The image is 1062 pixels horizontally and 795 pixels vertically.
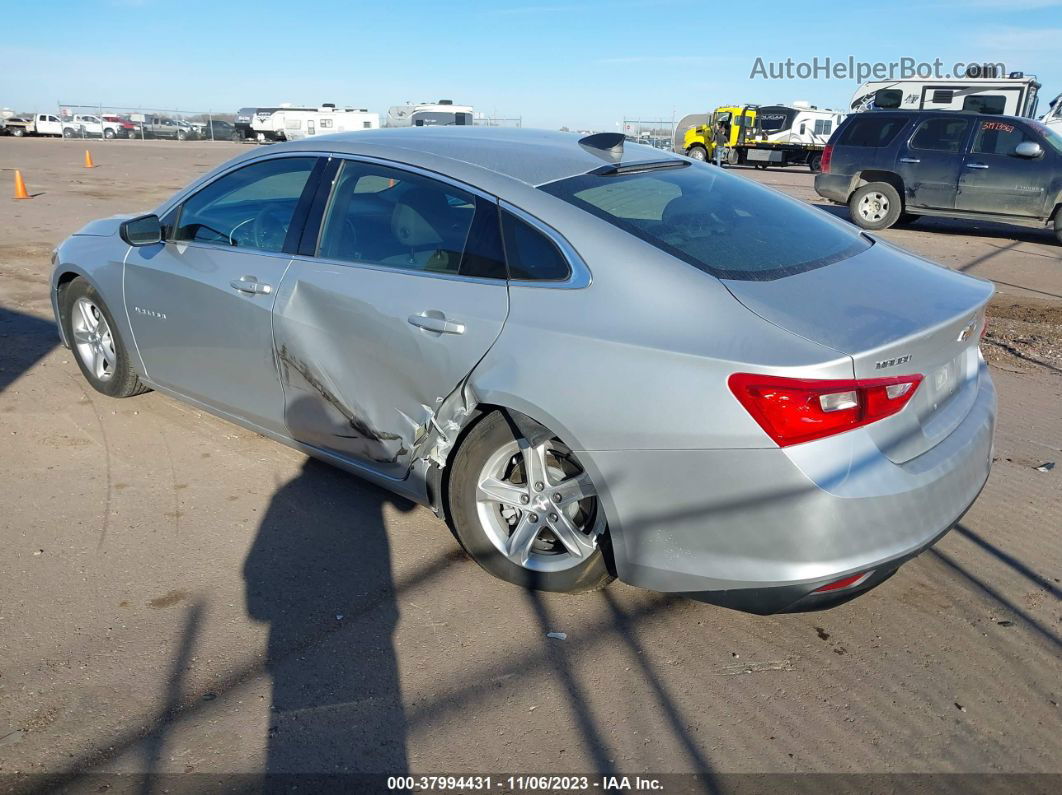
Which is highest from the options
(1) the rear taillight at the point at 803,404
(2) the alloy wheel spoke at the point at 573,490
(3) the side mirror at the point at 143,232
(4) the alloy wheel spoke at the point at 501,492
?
(3) the side mirror at the point at 143,232

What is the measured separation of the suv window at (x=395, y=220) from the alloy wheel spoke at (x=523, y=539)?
0.99 metres

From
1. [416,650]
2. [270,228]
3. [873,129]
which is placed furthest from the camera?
[873,129]

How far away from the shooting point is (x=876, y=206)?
14.4 meters

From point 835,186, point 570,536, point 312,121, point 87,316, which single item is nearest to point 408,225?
point 570,536

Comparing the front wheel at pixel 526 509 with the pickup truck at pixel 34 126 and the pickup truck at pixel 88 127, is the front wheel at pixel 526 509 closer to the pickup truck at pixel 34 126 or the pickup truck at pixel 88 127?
the pickup truck at pixel 88 127

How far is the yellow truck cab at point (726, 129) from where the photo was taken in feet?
115

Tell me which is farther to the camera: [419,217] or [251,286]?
[251,286]

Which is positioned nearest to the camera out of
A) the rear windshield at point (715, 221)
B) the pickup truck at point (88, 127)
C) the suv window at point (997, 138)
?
the rear windshield at point (715, 221)

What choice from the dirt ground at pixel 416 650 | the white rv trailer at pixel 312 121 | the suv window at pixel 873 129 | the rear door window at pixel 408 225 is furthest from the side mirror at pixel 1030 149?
the white rv trailer at pixel 312 121

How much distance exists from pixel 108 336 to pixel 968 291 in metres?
4.49

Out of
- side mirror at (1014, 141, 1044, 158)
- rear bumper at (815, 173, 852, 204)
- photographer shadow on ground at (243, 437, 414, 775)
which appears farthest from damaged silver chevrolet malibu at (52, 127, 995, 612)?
rear bumper at (815, 173, 852, 204)

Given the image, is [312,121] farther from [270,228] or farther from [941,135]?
[270,228]

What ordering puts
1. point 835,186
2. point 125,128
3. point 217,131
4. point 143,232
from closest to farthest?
point 143,232 → point 835,186 → point 125,128 → point 217,131

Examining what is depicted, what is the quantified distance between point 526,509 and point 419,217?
126 cm
